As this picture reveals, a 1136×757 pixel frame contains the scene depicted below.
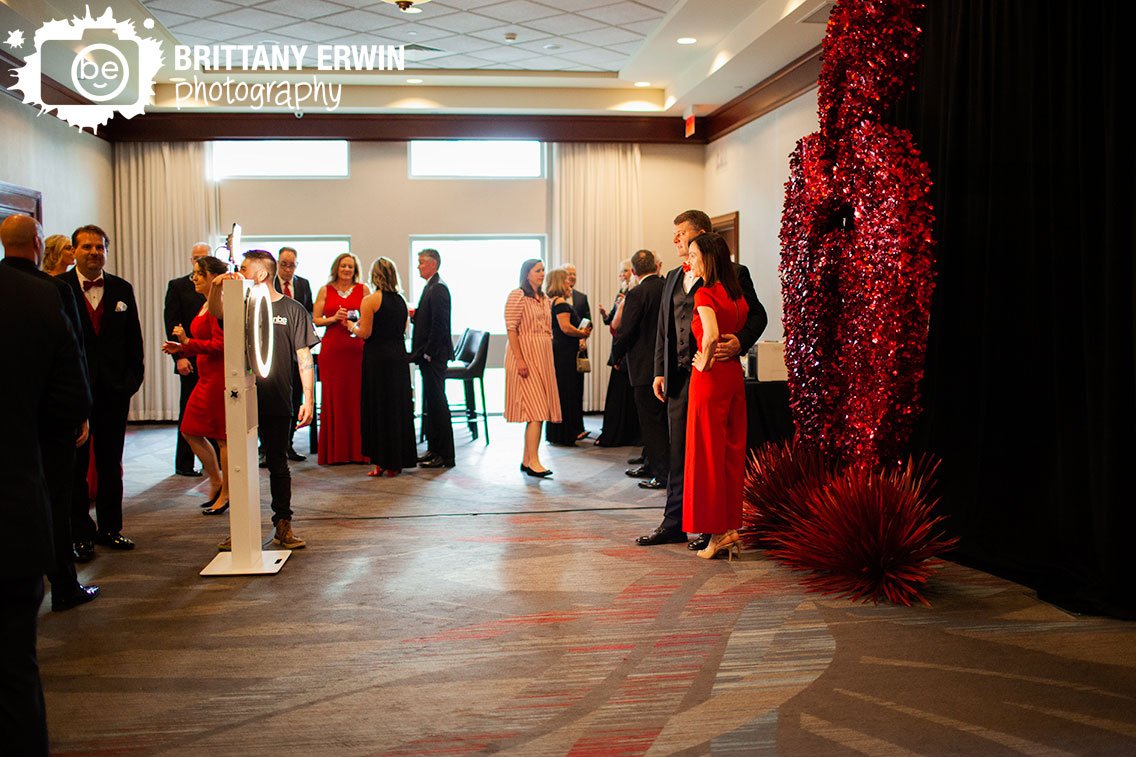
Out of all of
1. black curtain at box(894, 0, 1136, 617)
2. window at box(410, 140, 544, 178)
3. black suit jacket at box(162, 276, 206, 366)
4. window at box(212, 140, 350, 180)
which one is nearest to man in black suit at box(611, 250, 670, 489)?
black curtain at box(894, 0, 1136, 617)

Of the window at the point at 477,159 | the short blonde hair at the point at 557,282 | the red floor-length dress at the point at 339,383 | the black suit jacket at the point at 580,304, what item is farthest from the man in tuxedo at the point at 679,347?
the window at the point at 477,159

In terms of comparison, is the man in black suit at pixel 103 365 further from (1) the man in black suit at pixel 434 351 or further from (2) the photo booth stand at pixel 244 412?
(1) the man in black suit at pixel 434 351

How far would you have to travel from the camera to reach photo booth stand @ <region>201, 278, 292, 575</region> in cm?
451

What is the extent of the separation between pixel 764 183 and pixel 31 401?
8.46 m

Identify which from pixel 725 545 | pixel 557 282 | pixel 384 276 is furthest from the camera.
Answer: pixel 557 282

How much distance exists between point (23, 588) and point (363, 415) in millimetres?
5436

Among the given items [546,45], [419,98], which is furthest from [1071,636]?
[419,98]

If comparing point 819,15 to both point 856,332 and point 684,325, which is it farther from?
point 684,325

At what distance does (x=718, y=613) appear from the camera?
397 cm

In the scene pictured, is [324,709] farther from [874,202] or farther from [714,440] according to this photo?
[874,202]

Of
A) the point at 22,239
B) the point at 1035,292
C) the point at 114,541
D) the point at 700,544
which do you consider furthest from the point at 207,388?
the point at 1035,292

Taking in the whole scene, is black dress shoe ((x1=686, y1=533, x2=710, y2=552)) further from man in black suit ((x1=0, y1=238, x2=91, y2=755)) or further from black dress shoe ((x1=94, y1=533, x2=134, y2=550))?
man in black suit ((x1=0, y1=238, x2=91, y2=755))

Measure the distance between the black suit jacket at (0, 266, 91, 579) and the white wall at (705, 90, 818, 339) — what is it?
288 inches

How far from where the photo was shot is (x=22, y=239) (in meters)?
3.22
